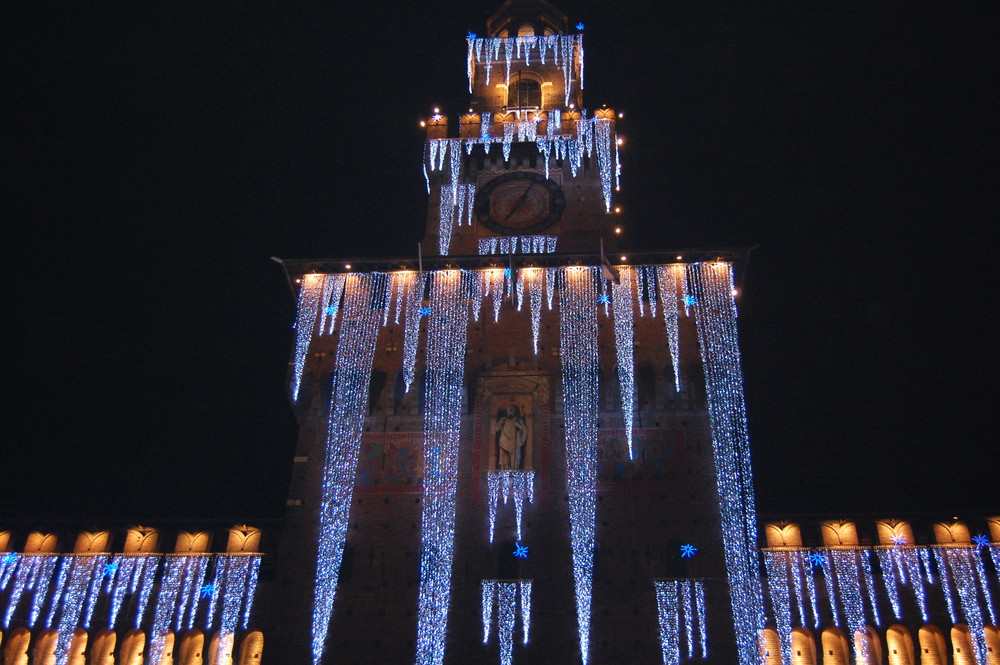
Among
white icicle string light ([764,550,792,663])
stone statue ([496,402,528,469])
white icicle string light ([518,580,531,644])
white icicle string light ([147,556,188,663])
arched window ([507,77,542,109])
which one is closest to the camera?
white icicle string light ([764,550,792,663])

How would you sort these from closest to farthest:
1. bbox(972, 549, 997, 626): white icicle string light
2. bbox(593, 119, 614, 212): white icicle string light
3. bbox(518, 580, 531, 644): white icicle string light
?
bbox(972, 549, 997, 626): white icicle string light
bbox(518, 580, 531, 644): white icicle string light
bbox(593, 119, 614, 212): white icicle string light

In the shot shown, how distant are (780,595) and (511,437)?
26.8 feet

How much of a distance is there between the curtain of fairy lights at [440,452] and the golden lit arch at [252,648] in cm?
406

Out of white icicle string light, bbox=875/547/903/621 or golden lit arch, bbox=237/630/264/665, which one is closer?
white icicle string light, bbox=875/547/903/621

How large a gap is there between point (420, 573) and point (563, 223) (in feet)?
46.6

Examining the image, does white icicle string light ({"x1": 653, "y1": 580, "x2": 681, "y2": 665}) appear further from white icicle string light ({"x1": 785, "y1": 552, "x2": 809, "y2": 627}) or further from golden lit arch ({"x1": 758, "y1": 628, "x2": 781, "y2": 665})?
white icicle string light ({"x1": 785, "y1": 552, "x2": 809, "y2": 627})

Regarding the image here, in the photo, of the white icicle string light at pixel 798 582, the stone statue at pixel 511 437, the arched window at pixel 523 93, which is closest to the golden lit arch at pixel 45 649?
the stone statue at pixel 511 437

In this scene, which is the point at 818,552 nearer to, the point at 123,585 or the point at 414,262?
the point at 414,262

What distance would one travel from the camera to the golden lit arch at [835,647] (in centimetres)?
2073

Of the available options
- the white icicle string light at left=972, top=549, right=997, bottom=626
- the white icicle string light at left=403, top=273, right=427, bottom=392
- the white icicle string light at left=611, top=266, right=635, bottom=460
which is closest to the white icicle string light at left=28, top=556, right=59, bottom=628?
the white icicle string light at left=403, top=273, right=427, bottom=392

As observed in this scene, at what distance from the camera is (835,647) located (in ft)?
68.3

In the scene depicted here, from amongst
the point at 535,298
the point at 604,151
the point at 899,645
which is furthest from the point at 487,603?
the point at 604,151

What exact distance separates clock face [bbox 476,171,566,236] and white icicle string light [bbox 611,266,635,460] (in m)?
5.20

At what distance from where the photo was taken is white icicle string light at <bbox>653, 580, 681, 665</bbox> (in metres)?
21.5
